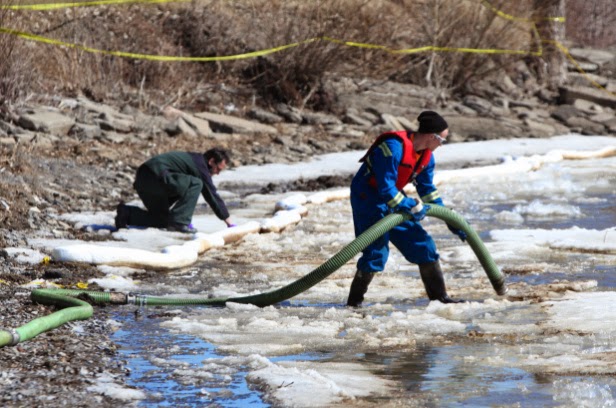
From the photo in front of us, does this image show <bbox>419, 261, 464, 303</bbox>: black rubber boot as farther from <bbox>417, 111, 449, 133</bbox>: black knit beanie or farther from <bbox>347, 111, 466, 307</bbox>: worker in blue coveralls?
<bbox>417, 111, 449, 133</bbox>: black knit beanie

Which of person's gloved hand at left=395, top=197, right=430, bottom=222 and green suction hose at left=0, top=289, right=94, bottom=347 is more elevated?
person's gloved hand at left=395, top=197, right=430, bottom=222

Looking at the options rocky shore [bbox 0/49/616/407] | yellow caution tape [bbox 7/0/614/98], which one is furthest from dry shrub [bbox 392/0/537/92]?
rocky shore [bbox 0/49/616/407]

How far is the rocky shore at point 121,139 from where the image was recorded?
209 inches

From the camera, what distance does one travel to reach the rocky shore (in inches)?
209

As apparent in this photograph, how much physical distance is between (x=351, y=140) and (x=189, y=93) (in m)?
2.86

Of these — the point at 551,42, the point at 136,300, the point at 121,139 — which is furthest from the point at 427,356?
the point at 551,42

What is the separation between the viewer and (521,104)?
23.7 meters

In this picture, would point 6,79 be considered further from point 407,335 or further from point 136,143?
point 407,335

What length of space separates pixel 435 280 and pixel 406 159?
0.83 m

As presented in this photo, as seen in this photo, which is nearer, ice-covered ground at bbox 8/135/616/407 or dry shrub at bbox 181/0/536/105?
ice-covered ground at bbox 8/135/616/407

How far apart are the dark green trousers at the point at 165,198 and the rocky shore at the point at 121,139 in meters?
0.72

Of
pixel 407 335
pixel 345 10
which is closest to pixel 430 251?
pixel 407 335

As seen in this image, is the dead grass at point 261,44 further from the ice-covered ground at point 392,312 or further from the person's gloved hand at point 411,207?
the person's gloved hand at point 411,207

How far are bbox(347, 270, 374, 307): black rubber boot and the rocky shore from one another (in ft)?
5.24
